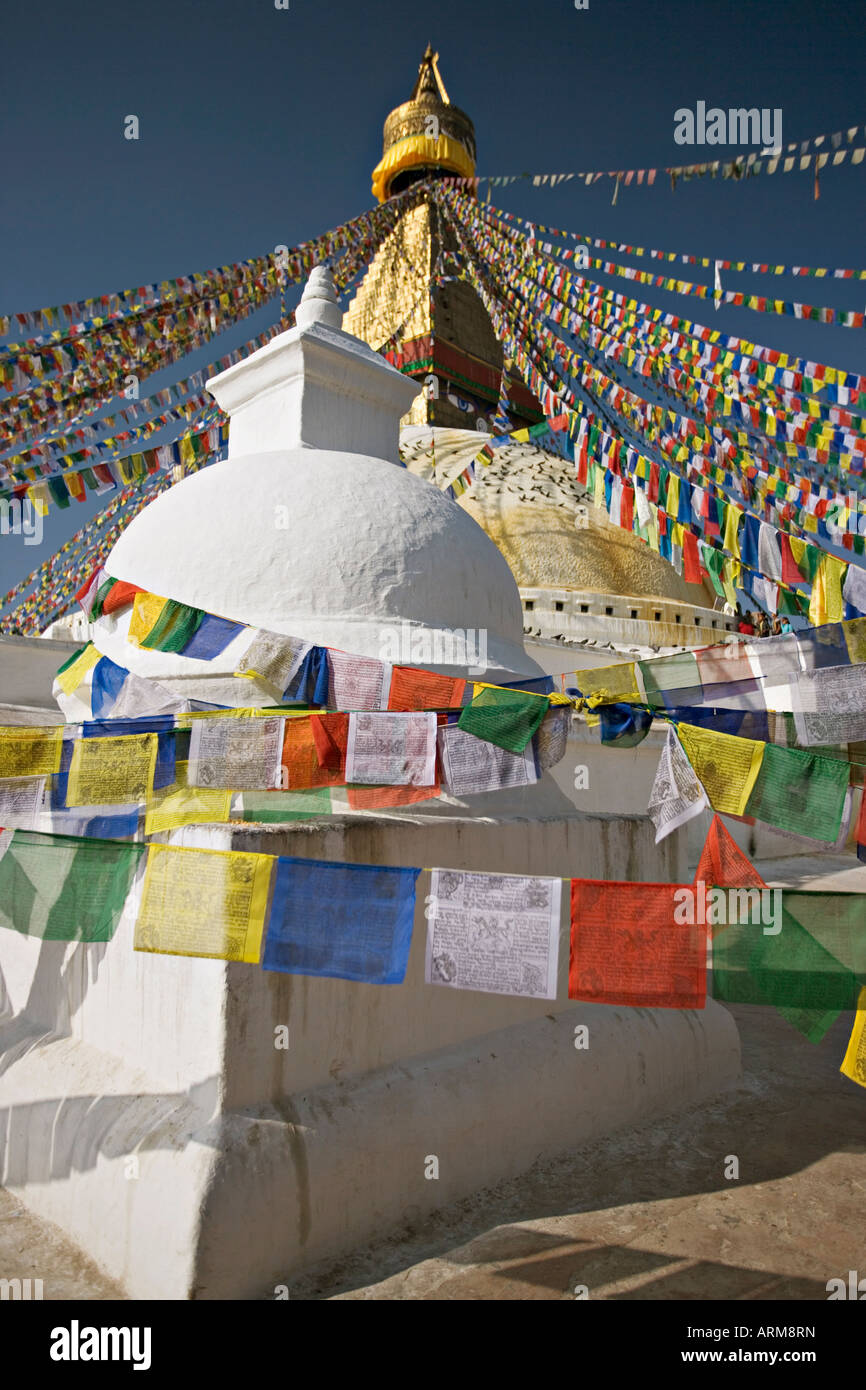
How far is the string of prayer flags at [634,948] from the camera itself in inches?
94.0


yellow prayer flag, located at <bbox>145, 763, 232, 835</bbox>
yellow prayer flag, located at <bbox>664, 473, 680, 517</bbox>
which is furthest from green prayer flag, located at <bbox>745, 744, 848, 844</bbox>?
yellow prayer flag, located at <bbox>664, 473, 680, 517</bbox>

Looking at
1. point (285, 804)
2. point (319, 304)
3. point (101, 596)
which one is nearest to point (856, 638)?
point (285, 804)

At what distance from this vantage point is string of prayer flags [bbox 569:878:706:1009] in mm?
2387

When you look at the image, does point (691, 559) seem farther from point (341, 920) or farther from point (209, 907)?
point (209, 907)

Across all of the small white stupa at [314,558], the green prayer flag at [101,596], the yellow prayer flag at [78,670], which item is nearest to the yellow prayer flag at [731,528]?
Answer: the small white stupa at [314,558]

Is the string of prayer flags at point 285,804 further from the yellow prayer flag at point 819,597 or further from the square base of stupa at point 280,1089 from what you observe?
the yellow prayer flag at point 819,597

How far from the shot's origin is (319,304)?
18.6ft

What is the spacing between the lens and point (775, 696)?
331cm

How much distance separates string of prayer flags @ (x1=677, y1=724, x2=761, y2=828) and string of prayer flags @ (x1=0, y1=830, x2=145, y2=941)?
78.1 inches

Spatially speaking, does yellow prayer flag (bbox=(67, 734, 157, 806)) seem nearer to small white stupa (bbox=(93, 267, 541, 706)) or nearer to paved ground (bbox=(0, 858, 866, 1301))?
small white stupa (bbox=(93, 267, 541, 706))

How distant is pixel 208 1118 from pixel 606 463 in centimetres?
662

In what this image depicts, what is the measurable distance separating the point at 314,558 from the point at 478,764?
5.72ft

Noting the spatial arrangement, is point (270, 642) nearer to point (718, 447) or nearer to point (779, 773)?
point (779, 773)
